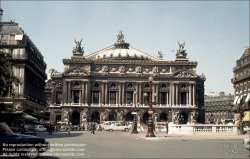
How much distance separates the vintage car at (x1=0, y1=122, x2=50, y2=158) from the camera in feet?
54.9

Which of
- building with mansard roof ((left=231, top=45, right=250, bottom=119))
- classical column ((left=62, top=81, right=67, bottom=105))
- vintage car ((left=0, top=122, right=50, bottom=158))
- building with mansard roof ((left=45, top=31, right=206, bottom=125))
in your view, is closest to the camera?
vintage car ((left=0, top=122, right=50, bottom=158))

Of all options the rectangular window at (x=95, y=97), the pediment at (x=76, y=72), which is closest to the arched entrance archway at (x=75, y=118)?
the rectangular window at (x=95, y=97)

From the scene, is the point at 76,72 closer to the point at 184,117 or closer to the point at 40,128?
the point at 184,117

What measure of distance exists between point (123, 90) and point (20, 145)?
88055 millimetres

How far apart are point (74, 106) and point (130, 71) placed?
18.5 metres

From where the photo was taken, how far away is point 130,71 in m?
107

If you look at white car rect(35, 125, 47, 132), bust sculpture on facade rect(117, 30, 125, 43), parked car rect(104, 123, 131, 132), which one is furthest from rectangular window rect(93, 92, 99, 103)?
white car rect(35, 125, 47, 132)

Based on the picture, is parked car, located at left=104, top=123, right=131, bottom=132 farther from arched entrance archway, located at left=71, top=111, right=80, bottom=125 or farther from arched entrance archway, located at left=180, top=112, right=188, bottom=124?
arched entrance archway, located at left=180, top=112, right=188, bottom=124

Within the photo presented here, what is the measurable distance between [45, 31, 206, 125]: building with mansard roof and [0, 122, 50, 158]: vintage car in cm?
8422

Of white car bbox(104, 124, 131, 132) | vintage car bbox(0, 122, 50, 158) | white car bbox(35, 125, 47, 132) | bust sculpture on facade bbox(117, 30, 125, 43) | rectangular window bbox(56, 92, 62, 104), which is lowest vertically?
white car bbox(104, 124, 131, 132)

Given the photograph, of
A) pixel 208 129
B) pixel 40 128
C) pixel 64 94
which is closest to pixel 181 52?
pixel 64 94

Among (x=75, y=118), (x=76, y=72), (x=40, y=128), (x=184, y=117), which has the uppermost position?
(x=76, y=72)

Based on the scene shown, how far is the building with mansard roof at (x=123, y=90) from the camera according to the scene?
103 m

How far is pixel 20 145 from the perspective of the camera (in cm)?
1680
